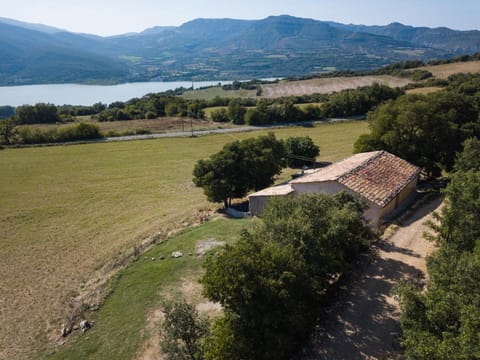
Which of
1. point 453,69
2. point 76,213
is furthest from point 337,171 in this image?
point 453,69

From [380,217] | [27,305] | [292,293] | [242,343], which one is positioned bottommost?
[27,305]

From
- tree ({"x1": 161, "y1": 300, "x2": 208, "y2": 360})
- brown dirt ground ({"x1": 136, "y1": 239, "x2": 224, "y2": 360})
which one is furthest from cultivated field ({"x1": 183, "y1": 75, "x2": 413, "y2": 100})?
tree ({"x1": 161, "y1": 300, "x2": 208, "y2": 360})

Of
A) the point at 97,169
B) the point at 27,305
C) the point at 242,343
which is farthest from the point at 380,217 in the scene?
the point at 97,169

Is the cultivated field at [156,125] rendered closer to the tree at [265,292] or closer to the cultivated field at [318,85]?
the cultivated field at [318,85]

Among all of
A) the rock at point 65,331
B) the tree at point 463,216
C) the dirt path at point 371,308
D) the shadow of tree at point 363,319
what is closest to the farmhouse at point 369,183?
the dirt path at point 371,308

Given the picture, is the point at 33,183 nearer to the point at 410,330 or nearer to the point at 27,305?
the point at 27,305

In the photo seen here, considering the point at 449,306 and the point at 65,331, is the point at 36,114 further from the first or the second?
the point at 449,306

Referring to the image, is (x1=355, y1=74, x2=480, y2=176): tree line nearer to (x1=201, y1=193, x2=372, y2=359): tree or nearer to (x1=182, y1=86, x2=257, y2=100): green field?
(x1=201, y1=193, x2=372, y2=359): tree
